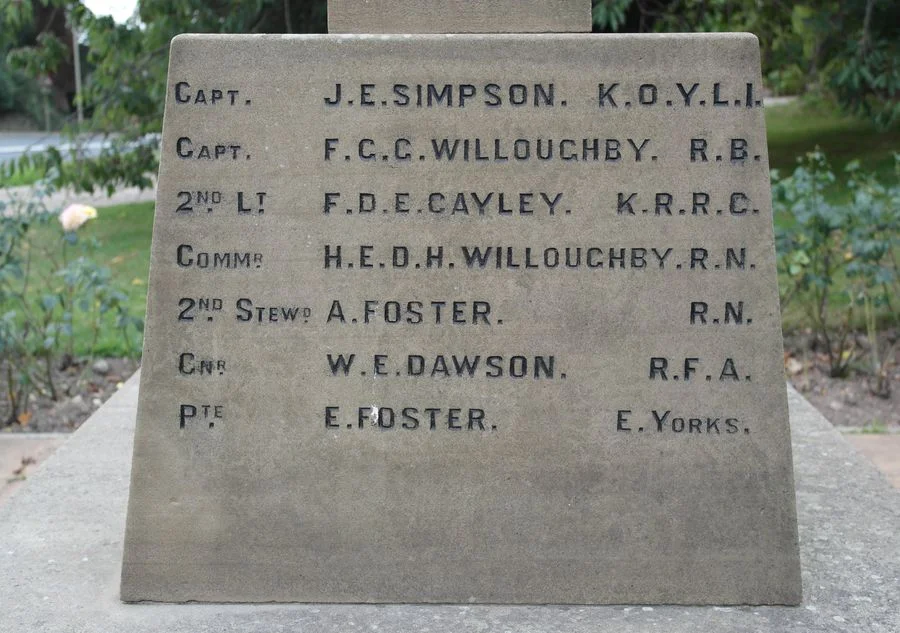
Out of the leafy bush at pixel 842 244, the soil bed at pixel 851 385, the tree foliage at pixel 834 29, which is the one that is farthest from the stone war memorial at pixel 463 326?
the tree foliage at pixel 834 29

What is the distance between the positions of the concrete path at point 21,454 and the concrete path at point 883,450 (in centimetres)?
323

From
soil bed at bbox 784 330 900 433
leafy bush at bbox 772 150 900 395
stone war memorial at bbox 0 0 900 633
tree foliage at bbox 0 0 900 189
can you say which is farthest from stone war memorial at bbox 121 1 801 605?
tree foliage at bbox 0 0 900 189

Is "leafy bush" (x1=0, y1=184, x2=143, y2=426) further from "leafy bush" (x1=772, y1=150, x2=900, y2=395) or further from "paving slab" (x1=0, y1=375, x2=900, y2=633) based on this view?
"leafy bush" (x1=772, y1=150, x2=900, y2=395)

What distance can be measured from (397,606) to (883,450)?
2.68 metres

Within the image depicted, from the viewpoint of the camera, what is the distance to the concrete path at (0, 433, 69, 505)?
442 cm

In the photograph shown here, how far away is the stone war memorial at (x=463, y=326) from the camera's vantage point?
2777mm

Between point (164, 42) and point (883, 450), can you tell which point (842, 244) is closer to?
point (883, 450)

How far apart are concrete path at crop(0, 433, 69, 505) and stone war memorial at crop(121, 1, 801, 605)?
179 cm

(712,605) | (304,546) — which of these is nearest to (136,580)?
(304,546)

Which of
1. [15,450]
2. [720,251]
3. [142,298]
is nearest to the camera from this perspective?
[720,251]

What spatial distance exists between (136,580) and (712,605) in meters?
1.45

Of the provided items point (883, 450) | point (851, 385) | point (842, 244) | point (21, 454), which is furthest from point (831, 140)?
point (21, 454)

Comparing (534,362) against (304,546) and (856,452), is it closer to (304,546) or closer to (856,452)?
(304,546)

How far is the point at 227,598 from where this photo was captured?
113 inches
